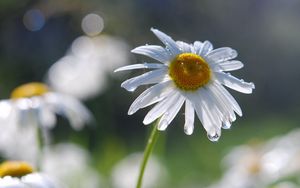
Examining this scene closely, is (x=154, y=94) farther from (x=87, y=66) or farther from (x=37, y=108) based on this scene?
(x=87, y=66)

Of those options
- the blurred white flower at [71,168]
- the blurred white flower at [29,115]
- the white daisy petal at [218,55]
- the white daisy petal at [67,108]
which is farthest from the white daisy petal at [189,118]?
the blurred white flower at [71,168]

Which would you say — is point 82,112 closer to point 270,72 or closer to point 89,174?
point 89,174

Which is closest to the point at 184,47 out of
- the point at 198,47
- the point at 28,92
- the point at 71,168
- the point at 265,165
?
the point at 198,47

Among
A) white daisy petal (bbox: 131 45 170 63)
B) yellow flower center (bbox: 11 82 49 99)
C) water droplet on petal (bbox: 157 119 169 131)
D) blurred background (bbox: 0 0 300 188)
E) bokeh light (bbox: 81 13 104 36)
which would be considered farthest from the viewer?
blurred background (bbox: 0 0 300 188)

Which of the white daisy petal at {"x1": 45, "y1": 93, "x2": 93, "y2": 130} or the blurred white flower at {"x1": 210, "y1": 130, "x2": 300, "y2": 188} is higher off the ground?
the white daisy petal at {"x1": 45, "y1": 93, "x2": 93, "y2": 130}

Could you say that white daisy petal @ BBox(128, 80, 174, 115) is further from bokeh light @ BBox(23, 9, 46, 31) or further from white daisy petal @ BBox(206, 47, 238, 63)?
bokeh light @ BBox(23, 9, 46, 31)

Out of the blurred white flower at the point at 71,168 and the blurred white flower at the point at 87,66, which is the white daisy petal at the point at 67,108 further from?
the blurred white flower at the point at 87,66

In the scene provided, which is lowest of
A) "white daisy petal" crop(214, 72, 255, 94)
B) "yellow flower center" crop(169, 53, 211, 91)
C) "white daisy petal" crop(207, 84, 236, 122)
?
"white daisy petal" crop(207, 84, 236, 122)

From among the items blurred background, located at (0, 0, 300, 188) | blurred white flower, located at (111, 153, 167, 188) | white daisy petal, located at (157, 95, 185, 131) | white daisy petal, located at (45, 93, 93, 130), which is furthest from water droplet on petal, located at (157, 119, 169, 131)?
blurred white flower, located at (111, 153, 167, 188)
